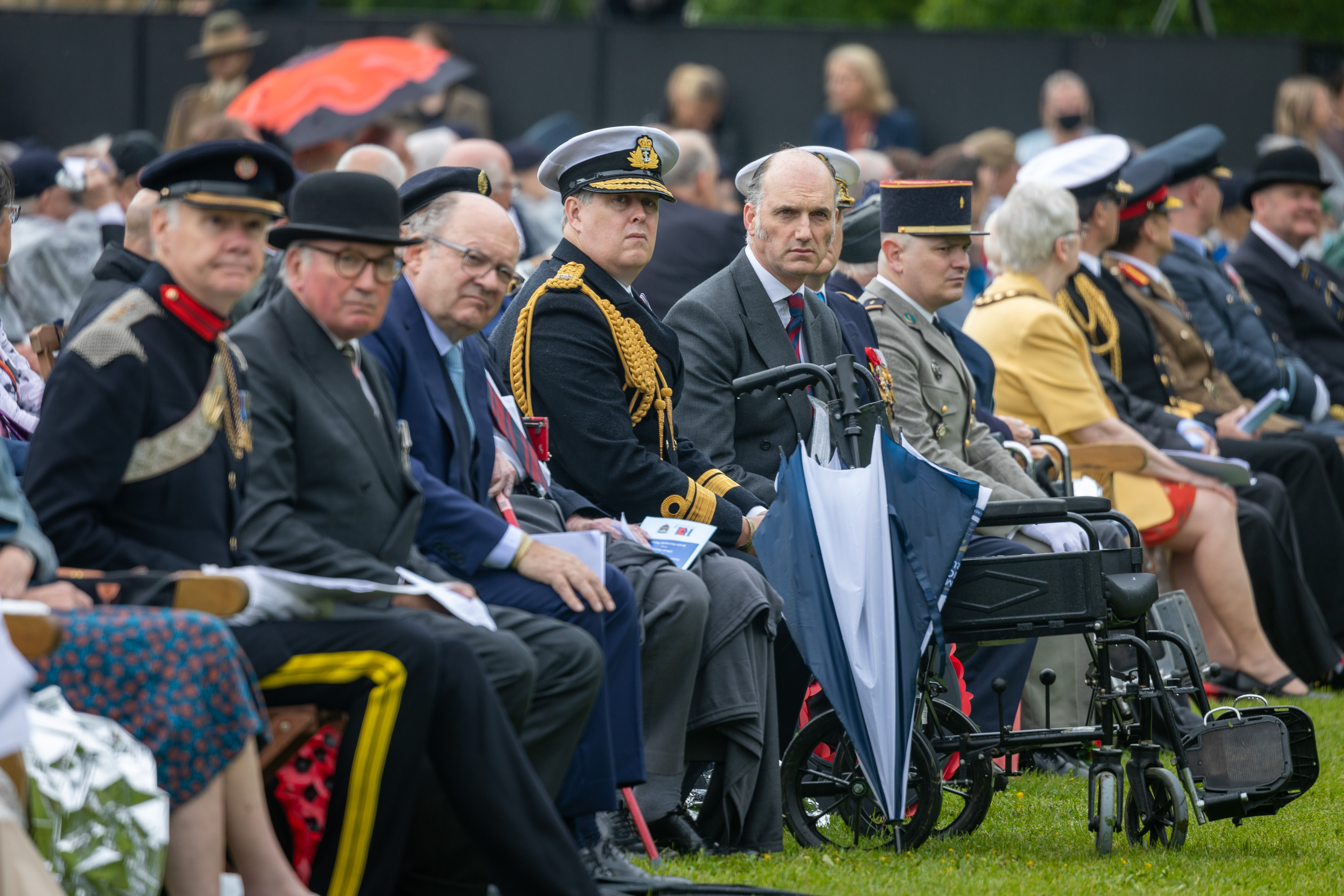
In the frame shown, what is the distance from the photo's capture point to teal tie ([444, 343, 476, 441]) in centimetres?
467

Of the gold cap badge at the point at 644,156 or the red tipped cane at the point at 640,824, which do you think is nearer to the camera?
the red tipped cane at the point at 640,824

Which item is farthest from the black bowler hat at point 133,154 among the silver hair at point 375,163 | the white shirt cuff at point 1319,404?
the white shirt cuff at point 1319,404

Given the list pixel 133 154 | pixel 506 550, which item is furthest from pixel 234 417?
pixel 133 154

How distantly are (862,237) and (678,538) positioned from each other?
2.30 m

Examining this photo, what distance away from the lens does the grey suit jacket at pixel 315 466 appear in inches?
152

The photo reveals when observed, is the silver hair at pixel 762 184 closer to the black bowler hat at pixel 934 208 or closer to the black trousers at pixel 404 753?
the black bowler hat at pixel 934 208

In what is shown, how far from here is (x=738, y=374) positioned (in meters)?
5.79

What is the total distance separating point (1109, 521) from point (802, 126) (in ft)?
19.0

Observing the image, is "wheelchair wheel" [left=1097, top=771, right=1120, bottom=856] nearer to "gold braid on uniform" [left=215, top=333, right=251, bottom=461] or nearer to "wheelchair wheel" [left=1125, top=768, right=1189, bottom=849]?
"wheelchair wheel" [left=1125, top=768, right=1189, bottom=849]

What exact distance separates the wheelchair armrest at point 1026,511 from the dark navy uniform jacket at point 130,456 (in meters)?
2.16

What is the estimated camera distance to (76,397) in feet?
11.9

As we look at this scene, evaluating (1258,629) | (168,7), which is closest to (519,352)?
(1258,629)

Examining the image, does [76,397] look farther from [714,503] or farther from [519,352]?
[714,503]

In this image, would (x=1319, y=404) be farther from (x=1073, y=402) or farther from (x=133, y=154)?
(x=133, y=154)
